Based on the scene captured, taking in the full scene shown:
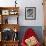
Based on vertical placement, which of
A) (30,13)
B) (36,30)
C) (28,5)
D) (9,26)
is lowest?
(36,30)

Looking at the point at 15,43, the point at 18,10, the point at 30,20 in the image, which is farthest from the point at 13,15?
the point at 15,43

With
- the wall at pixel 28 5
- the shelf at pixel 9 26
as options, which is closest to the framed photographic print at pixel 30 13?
the wall at pixel 28 5

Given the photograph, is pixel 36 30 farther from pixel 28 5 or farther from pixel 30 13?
pixel 28 5

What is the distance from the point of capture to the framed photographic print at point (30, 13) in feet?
19.4

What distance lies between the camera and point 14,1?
5.93 m

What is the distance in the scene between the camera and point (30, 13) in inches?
234

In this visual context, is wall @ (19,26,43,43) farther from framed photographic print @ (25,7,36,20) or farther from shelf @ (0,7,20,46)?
framed photographic print @ (25,7,36,20)

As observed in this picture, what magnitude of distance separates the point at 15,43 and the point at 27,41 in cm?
56

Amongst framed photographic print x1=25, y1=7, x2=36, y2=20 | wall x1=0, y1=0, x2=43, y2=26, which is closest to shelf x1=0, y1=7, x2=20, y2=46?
wall x1=0, y1=0, x2=43, y2=26

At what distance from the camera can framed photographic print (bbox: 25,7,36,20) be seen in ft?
19.4

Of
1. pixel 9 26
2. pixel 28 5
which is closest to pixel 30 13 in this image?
pixel 28 5

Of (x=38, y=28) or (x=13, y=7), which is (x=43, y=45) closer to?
(x=38, y=28)

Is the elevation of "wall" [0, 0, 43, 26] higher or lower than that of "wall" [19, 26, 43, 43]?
higher

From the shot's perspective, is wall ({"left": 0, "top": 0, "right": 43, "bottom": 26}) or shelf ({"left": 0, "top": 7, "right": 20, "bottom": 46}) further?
wall ({"left": 0, "top": 0, "right": 43, "bottom": 26})
